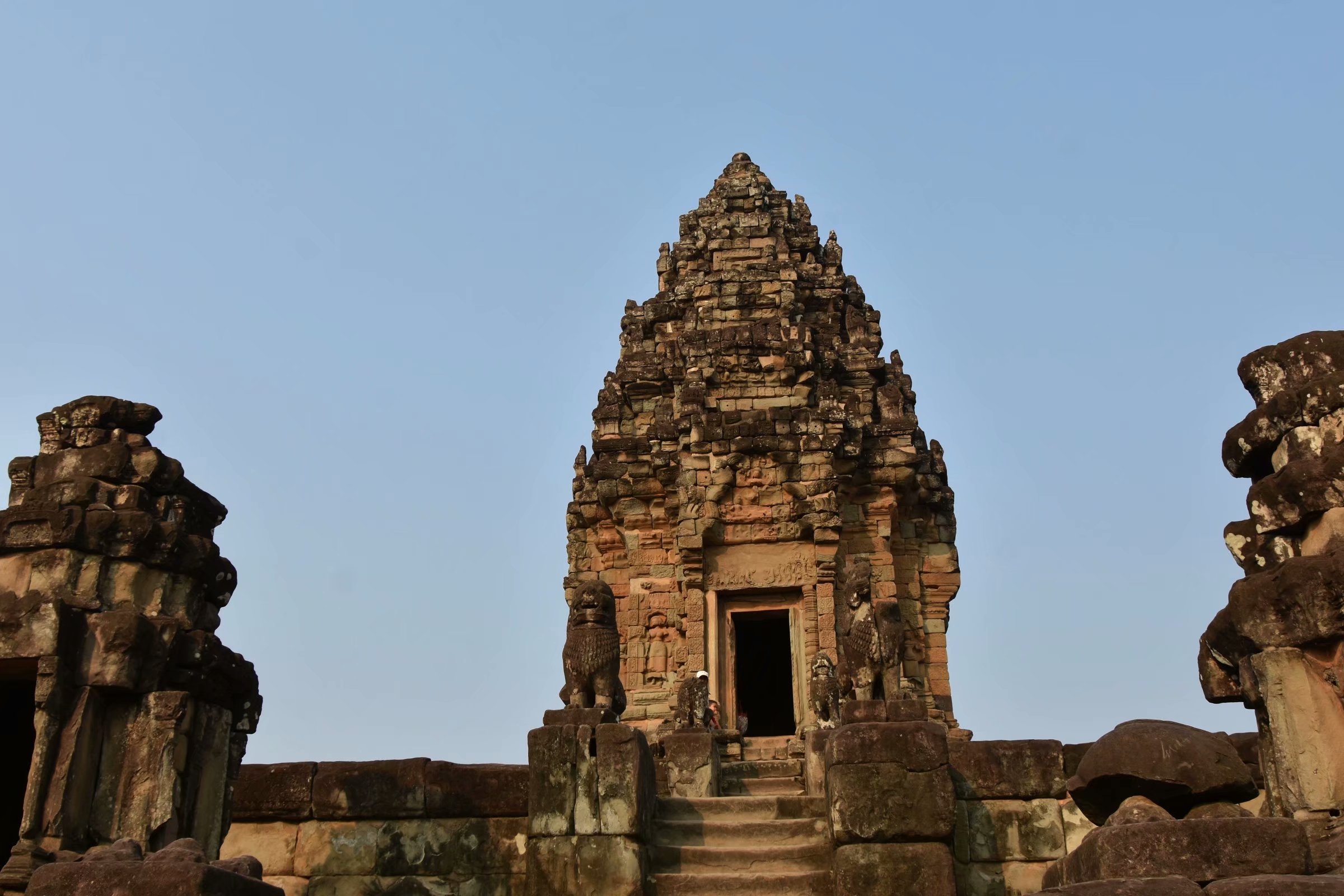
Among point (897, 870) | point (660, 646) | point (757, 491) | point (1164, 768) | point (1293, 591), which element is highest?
point (757, 491)

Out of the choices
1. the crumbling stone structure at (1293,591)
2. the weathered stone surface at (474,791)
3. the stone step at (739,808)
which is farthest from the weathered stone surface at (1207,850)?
the weathered stone surface at (474,791)

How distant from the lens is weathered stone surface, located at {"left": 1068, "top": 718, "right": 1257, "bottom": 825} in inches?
221

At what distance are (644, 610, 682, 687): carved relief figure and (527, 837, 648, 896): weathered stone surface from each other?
29.2ft

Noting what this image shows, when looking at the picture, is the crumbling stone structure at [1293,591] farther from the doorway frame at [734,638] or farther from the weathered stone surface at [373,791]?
the doorway frame at [734,638]

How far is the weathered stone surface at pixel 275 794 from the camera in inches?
358

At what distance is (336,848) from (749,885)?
3077 millimetres

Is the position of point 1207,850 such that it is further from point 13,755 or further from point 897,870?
point 13,755

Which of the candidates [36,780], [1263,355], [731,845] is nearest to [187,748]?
[36,780]

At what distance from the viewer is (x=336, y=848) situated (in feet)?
29.6

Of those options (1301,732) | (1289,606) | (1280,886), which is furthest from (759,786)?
(1280,886)

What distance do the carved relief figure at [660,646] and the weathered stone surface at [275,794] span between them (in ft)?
28.5

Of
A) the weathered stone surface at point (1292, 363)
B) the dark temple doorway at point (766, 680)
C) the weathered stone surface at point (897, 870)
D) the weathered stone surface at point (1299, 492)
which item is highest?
the dark temple doorway at point (766, 680)

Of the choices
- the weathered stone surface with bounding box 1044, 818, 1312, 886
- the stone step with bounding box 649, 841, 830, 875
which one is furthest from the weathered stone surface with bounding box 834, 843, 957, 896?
the weathered stone surface with bounding box 1044, 818, 1312, 886

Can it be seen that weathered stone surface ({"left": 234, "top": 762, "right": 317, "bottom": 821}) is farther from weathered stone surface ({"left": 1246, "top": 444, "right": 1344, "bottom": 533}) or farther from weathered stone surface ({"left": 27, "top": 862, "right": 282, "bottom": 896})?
weathered stone surface ({"left": 1246, "top": 444, "right": 1344, "bottom": 533})
